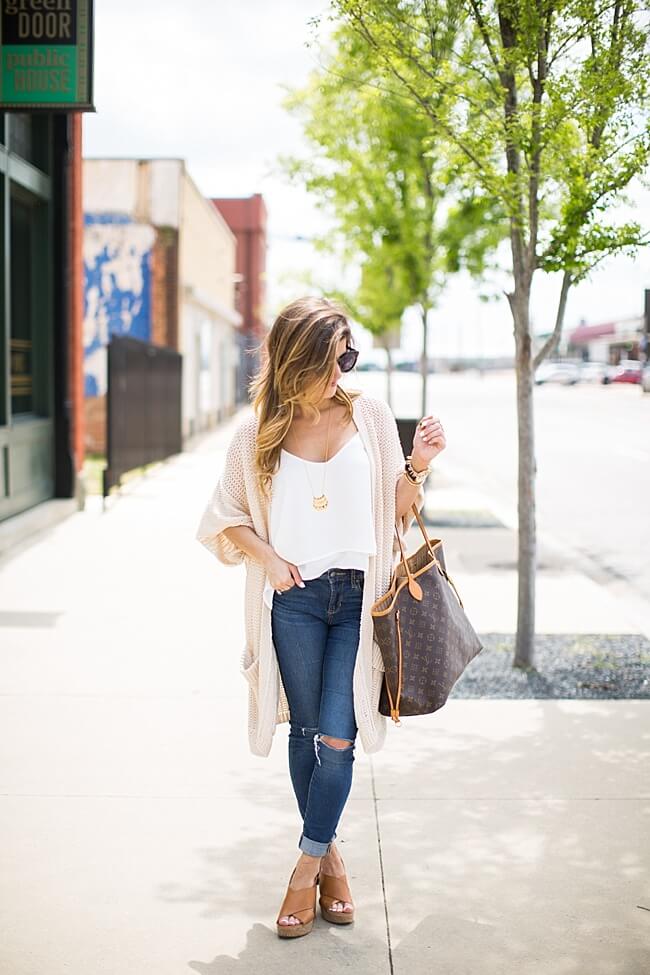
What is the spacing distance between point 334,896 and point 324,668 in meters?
0.70

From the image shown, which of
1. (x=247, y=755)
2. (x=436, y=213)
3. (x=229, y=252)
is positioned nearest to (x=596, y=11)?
(x=247, y=755)

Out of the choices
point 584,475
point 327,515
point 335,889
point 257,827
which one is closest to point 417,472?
point 327,515

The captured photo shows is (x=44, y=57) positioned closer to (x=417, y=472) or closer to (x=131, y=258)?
(x=417, y=472)

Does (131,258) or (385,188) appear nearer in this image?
(385,188)

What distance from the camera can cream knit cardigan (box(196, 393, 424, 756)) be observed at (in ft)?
11.4

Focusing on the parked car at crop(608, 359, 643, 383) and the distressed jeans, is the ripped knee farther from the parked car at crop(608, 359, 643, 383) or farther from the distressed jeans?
the parked car at crop(608, 359, 643, 383)

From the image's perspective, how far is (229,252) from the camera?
40.8 m

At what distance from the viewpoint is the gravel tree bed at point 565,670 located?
6.08 m

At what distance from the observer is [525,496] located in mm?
6465

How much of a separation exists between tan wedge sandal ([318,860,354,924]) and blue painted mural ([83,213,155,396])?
65.2 feet

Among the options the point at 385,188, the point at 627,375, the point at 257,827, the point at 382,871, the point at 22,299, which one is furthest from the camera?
the point at 627,375

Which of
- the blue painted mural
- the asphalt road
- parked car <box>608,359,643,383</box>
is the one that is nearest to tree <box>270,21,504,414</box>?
the asphalt road

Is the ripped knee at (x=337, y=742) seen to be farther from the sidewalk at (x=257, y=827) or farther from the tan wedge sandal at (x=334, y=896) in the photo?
the sidewalk at (x=257, y=827)

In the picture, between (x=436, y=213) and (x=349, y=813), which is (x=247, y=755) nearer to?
(x=349, y=813)
